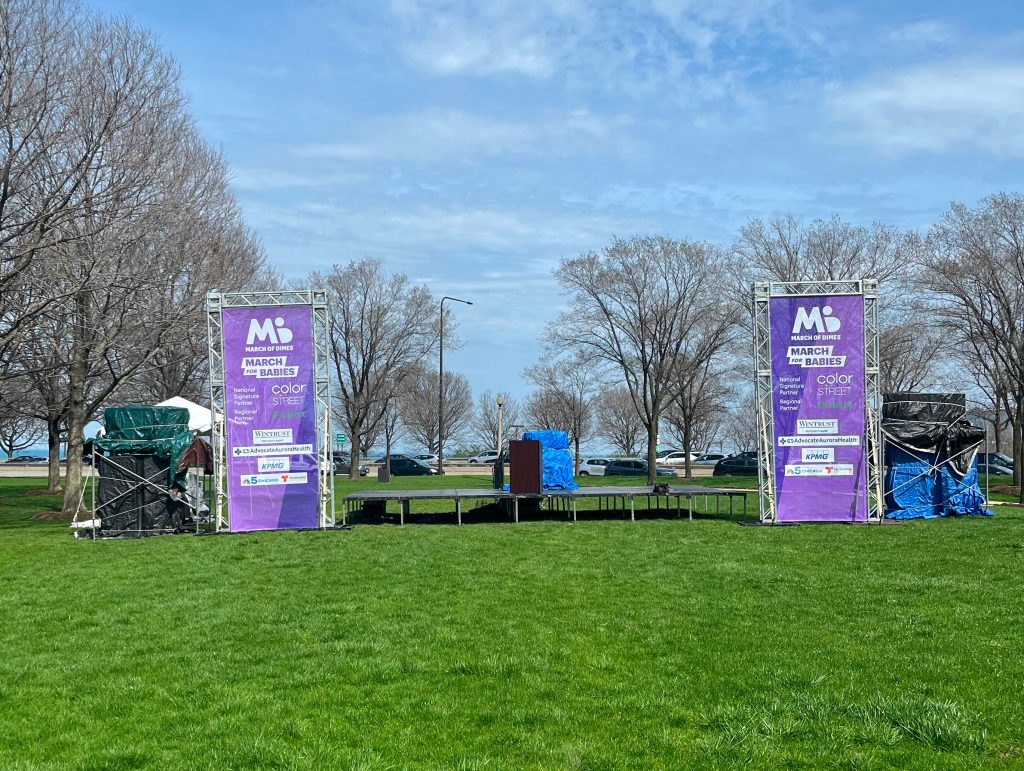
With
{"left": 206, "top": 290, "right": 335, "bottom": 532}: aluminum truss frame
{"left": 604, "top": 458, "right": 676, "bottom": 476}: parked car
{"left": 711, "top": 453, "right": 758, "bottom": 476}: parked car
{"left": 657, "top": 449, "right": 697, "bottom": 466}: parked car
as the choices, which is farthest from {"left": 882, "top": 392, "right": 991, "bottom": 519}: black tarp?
{"left": 657, "top": 449, "right": 697, "bottom": 466}: parked car

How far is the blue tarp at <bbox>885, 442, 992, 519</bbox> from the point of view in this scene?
2183 centimetres

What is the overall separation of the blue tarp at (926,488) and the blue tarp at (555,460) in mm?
7933

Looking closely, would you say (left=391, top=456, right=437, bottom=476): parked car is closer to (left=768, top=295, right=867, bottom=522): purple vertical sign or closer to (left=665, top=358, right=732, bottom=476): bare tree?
(left=665, top=358, right=732, bottom=476): bare tree

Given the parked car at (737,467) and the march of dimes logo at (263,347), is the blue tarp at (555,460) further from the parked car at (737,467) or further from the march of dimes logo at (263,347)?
the parked car at (737,467)

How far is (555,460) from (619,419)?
5006 cm

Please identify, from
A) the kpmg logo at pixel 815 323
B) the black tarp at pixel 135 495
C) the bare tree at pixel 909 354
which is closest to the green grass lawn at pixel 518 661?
the black tarp at pixel 135 495

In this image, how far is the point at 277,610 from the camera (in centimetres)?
1020

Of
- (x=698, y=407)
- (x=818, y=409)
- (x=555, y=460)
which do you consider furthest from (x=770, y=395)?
(x=698, y=407)

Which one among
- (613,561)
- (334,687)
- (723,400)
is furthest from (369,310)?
(334,687)

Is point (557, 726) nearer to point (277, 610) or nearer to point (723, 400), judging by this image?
point (277, 610)

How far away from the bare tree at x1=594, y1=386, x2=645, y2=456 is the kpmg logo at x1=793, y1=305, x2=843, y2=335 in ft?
170

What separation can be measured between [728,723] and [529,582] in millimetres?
6197

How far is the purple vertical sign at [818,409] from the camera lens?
20156 mm

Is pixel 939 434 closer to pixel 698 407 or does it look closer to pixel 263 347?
pixel 263 347
